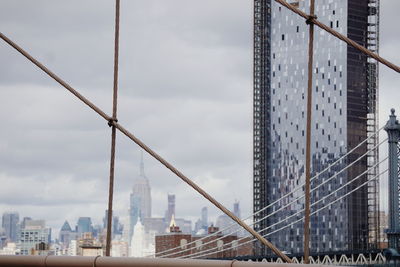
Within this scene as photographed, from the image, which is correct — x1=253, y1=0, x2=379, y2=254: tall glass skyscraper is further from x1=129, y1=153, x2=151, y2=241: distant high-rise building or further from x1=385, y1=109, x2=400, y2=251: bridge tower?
x1=129, y1=153, x2=151, y2=241: distant high-rise building

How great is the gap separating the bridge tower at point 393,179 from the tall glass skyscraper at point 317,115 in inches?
1095

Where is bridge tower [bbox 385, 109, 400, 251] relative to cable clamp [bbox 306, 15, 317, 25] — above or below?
above

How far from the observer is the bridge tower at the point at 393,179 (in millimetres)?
29562

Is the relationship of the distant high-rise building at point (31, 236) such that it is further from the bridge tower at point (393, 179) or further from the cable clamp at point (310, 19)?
the cable clamp at point (310, 19)

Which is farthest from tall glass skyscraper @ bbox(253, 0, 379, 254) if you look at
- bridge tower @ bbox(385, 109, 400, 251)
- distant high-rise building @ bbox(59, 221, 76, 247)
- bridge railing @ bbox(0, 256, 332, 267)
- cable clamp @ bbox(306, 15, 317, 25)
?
bridge railing @ bbox(0, 256, 332, 267)

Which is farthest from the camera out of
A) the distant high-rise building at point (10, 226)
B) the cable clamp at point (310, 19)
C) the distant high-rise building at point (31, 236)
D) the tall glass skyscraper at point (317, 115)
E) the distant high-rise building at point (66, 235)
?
the distant high-rise building at point (66, 235)

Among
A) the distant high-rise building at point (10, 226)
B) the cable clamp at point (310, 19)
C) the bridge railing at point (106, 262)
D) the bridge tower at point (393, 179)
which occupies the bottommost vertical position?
the bridge railing at point (106, 262)

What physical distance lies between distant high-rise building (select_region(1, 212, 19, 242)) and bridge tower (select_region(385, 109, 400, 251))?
59.7 m

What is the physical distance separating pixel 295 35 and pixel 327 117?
6.44m

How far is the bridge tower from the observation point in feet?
97.0

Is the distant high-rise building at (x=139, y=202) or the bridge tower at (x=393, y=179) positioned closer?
the bridge tower at (x=393, y=179)

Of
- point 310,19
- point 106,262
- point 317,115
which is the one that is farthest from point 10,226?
point 106,262

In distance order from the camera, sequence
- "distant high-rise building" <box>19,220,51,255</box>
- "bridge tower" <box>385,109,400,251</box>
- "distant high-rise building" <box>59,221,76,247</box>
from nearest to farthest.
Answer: "bridge tower" <box>385,109,400,251</box> < "distant high-rise building" <box>19,220,51,255</box> < "distant high-rise building" <box>59,221,76,247</box>

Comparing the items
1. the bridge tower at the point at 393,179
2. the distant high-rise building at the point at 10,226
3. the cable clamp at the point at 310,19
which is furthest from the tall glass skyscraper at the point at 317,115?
the cable clamp at the point at 310,19
